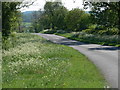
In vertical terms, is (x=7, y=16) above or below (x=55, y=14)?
below

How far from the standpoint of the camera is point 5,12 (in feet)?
92.4

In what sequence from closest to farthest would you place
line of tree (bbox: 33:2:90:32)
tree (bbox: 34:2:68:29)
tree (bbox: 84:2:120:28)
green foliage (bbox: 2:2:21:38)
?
1. green foliage (bbox: 2:2:21:38)
2. tree (bbox: 84:2:120:28)
3. line of tree (bbox: 33:2:90:32)
4. tree (bbox: 34:2:68:29)

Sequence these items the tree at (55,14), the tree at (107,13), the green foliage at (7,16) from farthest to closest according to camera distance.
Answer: the tree at (55,14)
the tree at (107,13)
the green foliage at (7,16)

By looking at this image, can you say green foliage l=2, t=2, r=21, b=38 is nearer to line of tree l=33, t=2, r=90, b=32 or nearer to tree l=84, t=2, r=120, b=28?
tree l=84, t=2, r=120, b=28

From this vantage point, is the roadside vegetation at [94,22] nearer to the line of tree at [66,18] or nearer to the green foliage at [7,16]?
the line of tree at [66,18]

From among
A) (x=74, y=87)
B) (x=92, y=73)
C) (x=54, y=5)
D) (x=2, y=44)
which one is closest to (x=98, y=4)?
(x=2, y=44)

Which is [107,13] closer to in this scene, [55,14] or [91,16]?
[91,16]

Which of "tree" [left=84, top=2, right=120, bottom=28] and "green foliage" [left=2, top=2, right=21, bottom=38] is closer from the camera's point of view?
"green foliage" [left=2, top=2, right=21, bottom=38]

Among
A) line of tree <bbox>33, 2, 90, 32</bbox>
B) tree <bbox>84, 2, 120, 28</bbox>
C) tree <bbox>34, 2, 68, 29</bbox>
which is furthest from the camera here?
tree <bbox>34, 2, 68, 29</bbox>

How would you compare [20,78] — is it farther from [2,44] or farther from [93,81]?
[2,44]

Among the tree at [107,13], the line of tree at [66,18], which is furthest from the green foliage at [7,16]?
the line of tree at [66,18]

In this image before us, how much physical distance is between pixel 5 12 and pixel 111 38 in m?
19.7

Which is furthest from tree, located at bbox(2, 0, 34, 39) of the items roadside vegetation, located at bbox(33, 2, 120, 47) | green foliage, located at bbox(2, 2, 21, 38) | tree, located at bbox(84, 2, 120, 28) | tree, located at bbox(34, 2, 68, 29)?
Answer: tree, located at bbox(34, 2, 68, 29)

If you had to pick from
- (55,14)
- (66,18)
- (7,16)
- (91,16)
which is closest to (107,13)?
(91,16)
